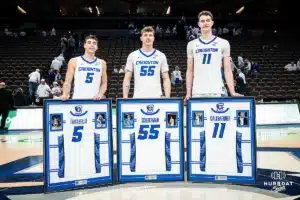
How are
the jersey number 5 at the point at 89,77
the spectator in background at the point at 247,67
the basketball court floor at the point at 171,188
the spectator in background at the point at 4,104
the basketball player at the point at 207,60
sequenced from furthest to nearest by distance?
the spectator in background at the point at 247,67
the spectator in background at the point at 4,104
the jersey number 5 at the point at 89,77
the basketball player at the point at 207,60
the basketball court floor at the point at 171,188

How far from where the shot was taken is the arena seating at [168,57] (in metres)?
16.9

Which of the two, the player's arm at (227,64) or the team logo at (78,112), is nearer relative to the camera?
the team logo at (78,112)

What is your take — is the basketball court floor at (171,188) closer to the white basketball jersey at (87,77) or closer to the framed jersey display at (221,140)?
the framed jersey display at (221,140)

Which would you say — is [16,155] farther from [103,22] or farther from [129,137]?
[103,22]

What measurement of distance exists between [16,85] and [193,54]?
44.3 ft

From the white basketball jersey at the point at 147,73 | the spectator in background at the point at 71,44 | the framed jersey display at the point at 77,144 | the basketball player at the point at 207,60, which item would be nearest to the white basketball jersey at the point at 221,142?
the basketball player at the point at 207,60

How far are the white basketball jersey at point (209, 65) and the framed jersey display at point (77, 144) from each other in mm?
1182

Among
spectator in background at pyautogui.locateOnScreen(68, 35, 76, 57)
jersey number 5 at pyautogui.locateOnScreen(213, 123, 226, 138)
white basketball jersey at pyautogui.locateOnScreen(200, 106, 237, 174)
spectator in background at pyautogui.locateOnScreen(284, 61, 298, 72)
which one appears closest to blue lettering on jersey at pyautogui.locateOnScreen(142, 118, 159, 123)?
white basketball jersey at pyautogui.locateOnScreen(200, 106, 237, 174)

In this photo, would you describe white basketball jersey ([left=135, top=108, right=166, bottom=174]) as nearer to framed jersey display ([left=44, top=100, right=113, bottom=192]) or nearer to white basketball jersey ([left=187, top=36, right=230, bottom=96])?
framed jersey display ([left=44, top=100, right=113, bottom=192])

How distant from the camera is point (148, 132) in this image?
4578mm

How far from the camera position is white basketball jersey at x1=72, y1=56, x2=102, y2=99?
492 cm

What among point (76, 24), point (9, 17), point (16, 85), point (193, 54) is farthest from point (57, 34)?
point (193, 54)

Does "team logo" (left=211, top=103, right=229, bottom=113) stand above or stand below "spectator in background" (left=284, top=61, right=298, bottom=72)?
below

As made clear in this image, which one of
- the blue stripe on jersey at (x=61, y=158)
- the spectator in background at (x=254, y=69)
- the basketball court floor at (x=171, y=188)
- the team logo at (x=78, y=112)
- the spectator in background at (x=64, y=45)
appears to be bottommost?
the basketball court floor at (x=171, y=188)
